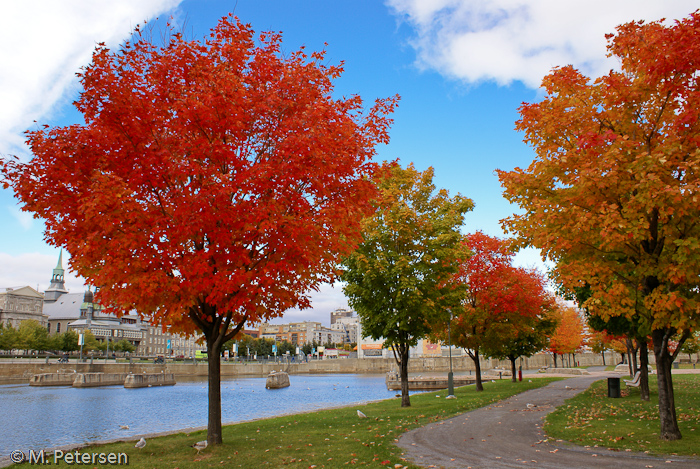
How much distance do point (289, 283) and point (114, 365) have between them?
78805mm

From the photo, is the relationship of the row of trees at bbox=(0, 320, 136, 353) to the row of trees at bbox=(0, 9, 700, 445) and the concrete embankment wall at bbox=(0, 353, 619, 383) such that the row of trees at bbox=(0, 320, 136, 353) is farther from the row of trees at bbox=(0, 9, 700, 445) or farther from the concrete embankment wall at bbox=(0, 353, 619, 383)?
the row of trees at bbox=(0, 9, 700, 445)

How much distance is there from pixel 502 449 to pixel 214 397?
744 cm

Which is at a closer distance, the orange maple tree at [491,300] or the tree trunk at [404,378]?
the tree trunk at [404,378]

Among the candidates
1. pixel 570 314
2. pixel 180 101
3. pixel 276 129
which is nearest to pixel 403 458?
pixel 276 129

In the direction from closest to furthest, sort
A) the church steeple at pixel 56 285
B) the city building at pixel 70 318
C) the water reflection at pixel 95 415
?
the water reflection at pixel 95 415 < the city building at pixel 70 318 < the church steeple at pixel 56 285

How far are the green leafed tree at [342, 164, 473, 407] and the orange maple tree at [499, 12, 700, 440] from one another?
26.8 feet

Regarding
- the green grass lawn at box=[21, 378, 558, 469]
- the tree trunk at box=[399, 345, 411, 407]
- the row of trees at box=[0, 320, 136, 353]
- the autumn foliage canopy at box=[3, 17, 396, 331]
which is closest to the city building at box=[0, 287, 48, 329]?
the row of trees at box=[0, 320, 136, 353]

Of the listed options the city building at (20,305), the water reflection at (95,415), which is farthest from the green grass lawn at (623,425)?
the city building at (20,305)

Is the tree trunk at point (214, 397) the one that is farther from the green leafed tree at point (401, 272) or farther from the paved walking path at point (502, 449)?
the green leafed tree at point (401, 272)

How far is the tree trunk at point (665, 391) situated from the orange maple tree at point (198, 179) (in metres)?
8.18

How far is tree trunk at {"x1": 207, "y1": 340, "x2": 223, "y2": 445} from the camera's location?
1157cm

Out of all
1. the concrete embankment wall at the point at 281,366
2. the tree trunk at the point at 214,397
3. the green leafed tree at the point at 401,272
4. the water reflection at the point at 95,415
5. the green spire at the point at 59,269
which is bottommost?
the concrete embankment wall at the point at 281,366

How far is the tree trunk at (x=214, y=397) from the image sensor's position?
11.6m

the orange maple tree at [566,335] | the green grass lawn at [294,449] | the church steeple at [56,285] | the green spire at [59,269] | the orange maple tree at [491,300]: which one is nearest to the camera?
the green grass lawn at [294,449]
